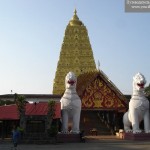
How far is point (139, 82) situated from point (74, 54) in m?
26.1

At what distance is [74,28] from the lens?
4766 centimetres

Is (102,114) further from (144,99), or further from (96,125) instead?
(144,99)

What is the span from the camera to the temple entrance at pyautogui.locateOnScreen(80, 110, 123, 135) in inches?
1056

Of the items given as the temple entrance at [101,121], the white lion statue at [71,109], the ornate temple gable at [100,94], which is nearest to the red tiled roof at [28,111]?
the white lion statue at [71,109]

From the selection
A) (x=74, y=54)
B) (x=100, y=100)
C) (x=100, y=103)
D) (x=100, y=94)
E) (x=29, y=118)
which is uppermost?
(x=74, y=54)

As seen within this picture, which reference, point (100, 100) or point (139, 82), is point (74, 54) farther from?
point (139, 82)

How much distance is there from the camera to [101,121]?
2738 centimetres

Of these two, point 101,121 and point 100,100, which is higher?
point 100,100

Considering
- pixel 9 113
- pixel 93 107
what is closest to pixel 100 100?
pixel 93 107

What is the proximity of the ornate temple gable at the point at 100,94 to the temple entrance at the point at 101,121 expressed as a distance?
3.05 ft

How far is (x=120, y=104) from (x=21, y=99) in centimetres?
990

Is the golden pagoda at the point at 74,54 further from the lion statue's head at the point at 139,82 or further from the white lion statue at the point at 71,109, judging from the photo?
the lion statue's head at the point at 139,82

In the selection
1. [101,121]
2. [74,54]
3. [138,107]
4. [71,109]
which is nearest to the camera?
[138,107]

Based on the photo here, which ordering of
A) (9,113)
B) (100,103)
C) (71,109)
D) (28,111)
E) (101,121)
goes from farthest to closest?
1. (101,121)
2. (100,103)
3. (9,113)
4. (28,111)
5. (71,109)
